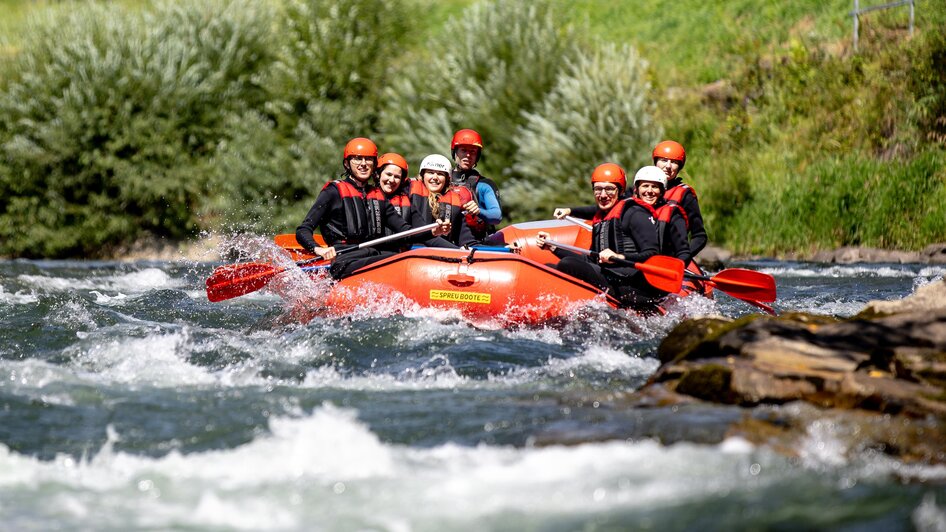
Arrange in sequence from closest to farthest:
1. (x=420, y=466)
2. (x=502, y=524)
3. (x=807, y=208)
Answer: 1. (x=502, y=524)
2. (x=420, y=466)
3. (x=807, y=208)

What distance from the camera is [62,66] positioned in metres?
23.4

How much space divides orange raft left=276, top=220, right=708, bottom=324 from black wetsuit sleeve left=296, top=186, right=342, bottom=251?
32.0 inches

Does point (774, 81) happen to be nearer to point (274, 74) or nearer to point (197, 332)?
point (274, 74)

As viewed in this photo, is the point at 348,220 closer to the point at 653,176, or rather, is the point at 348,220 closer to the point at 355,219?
the point at 355,219

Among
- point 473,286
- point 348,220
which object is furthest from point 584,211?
point 473,286

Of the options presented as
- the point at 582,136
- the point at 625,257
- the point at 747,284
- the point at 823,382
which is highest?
the point at 582,136

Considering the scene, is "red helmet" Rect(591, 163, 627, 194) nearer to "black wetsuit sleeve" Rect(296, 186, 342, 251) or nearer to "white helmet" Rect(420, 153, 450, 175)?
"white helmet" Rect(420, 153, 450, 175)

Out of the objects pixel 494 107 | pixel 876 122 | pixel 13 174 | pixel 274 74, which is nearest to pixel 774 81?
pixel 876 122

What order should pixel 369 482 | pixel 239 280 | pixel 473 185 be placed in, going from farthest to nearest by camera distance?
pixel 473 185
pixel 239 280
pixel 369 482

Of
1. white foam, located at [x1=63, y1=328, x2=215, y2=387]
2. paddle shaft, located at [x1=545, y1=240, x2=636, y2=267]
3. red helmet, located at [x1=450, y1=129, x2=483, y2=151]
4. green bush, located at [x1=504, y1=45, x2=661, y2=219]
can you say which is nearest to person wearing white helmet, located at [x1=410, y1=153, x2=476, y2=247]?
red helmet, located at [x1=450, y1=129, x2=483, y2=151]

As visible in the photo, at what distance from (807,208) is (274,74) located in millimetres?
11574

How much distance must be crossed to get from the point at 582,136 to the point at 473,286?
11.5 meters

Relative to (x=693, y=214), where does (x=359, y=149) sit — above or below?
above

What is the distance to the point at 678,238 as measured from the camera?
32.6 feet
